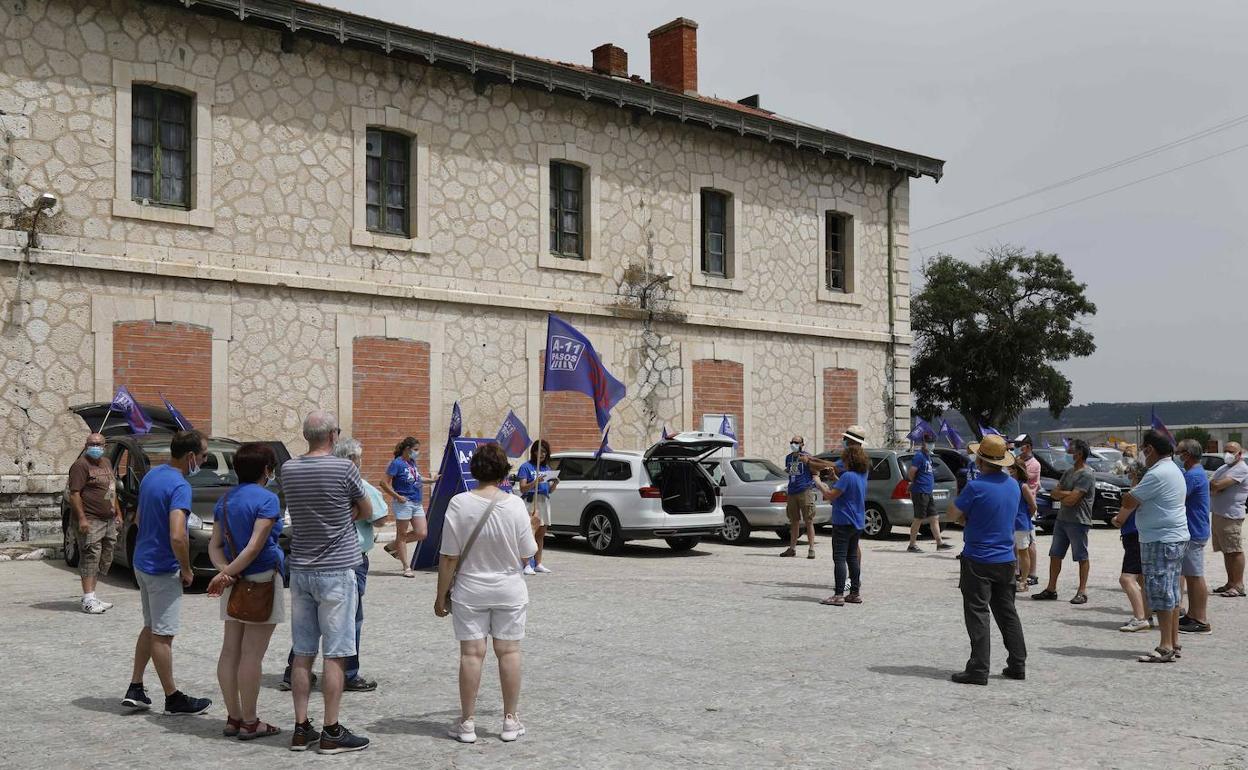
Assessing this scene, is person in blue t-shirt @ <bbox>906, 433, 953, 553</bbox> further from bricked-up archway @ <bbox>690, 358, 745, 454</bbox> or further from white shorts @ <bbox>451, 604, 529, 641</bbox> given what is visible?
white shorts @ <bbox>451, 604, 529, 641</bbox>

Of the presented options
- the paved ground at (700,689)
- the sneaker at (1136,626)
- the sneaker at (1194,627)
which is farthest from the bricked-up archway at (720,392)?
the sneaker at (1194,627)

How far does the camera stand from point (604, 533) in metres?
17.2

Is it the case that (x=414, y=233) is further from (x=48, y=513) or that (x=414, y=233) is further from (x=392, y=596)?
(x=392, y=596)

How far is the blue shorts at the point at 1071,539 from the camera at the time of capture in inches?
474

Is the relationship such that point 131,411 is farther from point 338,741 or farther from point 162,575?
point 338,741

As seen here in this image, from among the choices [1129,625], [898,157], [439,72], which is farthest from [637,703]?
[898,157]

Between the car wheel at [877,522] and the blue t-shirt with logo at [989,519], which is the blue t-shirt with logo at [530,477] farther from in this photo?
the car wheel at [877,522]

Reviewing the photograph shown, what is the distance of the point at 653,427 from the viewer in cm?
2344

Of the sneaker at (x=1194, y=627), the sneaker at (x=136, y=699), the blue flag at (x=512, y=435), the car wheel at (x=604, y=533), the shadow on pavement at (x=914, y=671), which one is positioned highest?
the blue flag at (x=512, y=435)

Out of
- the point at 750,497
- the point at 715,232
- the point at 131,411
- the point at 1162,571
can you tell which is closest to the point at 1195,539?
the point at 1162,571

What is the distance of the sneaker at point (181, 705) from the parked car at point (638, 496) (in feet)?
32.6

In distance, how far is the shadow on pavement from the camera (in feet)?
27.5

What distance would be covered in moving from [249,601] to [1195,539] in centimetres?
813

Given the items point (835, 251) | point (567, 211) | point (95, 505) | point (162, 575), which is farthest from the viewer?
point (835, 251)
